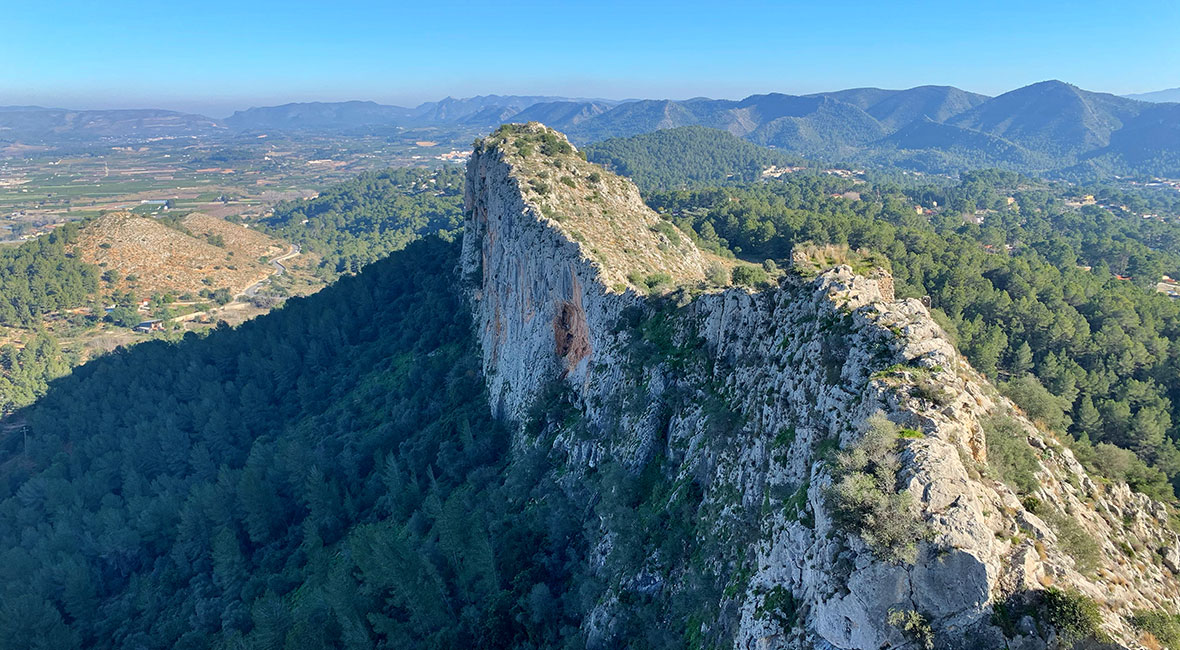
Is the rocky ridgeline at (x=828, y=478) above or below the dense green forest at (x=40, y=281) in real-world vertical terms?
above

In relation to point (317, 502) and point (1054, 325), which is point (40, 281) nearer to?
point (317, 502)

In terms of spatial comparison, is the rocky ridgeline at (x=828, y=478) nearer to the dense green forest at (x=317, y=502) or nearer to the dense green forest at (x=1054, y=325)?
the dense green forest at (x=317, y=502)

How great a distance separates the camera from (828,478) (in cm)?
1494

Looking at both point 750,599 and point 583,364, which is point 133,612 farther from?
point 750,599

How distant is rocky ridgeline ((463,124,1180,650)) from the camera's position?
12805 millimetres

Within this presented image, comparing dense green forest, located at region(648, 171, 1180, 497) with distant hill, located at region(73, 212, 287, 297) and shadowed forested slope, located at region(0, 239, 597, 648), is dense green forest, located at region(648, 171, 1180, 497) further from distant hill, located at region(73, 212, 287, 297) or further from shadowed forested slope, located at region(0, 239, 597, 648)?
distant hill, located at region(73, 212, 287, 297)

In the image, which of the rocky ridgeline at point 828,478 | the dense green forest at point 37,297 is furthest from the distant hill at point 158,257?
the rocky ridgeline at point 828,478

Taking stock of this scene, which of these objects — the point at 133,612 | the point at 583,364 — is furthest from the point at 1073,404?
the point at 133,612

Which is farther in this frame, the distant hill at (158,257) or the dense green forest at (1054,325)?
the distant hill at (158,257)

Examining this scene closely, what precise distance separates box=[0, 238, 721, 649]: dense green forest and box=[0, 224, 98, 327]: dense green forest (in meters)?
55.1

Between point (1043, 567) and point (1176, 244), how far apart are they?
7299 inches

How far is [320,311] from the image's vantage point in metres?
90.0

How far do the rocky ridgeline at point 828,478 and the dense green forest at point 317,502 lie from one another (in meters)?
2.12

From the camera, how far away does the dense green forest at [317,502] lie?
104 ft
